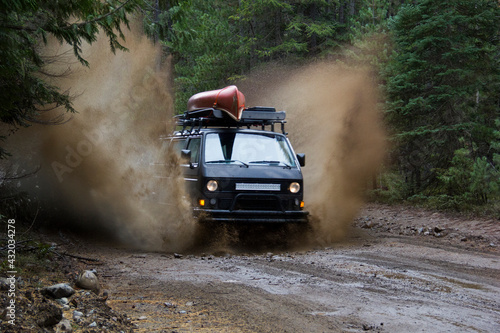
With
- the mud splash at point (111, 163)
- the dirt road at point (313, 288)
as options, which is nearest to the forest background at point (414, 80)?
the mud splash at point (111, 163)

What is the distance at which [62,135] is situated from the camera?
442 inches

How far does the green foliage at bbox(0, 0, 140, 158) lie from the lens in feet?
20.3

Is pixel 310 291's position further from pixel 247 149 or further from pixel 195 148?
pixel 195 148

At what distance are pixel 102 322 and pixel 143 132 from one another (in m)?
8.31

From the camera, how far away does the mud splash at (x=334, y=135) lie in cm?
1248

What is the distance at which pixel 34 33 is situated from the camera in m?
6.75

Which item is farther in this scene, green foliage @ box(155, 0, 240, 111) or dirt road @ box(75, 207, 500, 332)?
green foliage @ box(155, 0, 240, 111)

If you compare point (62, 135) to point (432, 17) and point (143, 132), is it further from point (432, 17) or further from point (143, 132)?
point (432, 17)

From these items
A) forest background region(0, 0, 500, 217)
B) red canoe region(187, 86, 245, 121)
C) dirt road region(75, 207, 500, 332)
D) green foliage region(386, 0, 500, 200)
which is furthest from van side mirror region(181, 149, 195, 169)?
green foliage region(386, 0, 500, 200)

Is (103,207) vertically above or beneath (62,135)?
beneath

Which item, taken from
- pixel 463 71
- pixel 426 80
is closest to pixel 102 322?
pixel 463 71

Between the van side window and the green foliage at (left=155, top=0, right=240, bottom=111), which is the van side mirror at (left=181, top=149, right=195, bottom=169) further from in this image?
the green foliage at (left=155, top=0, right=240, bottom=111)

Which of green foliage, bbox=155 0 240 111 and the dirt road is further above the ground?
green foliage, bbox=155 0 240 111

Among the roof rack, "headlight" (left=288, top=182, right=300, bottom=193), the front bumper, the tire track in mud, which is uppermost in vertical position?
the roof rack
